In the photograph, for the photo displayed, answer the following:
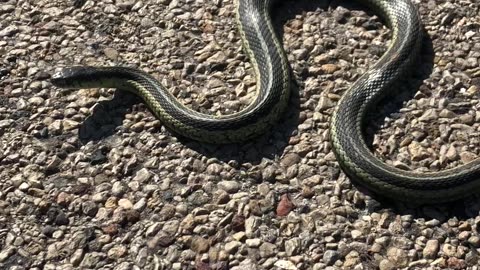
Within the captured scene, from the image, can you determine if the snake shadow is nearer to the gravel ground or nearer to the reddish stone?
the gravel ground

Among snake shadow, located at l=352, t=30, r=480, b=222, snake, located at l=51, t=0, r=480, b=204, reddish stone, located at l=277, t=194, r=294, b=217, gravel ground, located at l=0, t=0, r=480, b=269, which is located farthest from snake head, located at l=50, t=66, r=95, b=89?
snake shadow, located at l=352, t=30, r=480, b=222

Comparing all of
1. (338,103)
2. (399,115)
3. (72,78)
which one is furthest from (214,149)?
(399,115)

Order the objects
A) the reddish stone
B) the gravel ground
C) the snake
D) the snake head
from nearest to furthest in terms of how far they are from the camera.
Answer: the gravel ground < the snake < the reddish stone < the snake head

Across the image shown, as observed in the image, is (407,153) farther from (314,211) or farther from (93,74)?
(93,74)

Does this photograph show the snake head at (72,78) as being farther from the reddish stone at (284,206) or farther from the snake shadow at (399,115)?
the snake shadow at (399,115)

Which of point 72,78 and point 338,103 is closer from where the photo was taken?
point 338,103

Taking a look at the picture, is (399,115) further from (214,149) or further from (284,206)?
(214,149)
